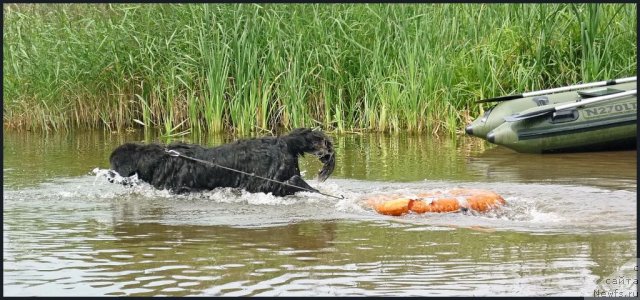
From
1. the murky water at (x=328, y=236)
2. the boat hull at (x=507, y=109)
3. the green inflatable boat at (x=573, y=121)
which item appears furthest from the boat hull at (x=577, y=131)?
the murky water at (x=328, y=236)

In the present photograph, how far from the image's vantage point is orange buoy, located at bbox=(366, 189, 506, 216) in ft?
26.0

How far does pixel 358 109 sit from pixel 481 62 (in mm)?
1933

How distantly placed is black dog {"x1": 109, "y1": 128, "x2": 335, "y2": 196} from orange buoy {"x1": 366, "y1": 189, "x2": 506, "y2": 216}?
107 cm

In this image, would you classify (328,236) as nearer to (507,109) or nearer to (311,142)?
(311,142)

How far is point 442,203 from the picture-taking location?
313 inches

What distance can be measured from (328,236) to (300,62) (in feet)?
23.4

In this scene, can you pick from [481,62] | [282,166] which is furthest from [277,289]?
[481,62]

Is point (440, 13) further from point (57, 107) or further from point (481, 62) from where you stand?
point (57, 107)

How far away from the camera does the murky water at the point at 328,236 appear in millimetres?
5766

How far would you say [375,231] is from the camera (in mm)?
7387

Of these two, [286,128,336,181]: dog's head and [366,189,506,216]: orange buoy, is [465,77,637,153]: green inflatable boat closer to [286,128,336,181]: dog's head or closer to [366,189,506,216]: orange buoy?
[286,128,336,181]: dog's head

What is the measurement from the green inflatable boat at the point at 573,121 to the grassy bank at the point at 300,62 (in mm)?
922

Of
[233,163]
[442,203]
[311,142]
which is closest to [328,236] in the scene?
[442,203]

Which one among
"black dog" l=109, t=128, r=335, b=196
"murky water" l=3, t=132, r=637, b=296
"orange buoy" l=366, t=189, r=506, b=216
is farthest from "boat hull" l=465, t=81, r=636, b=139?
"orange buoy" l=366, t=189, r=506, b=216
